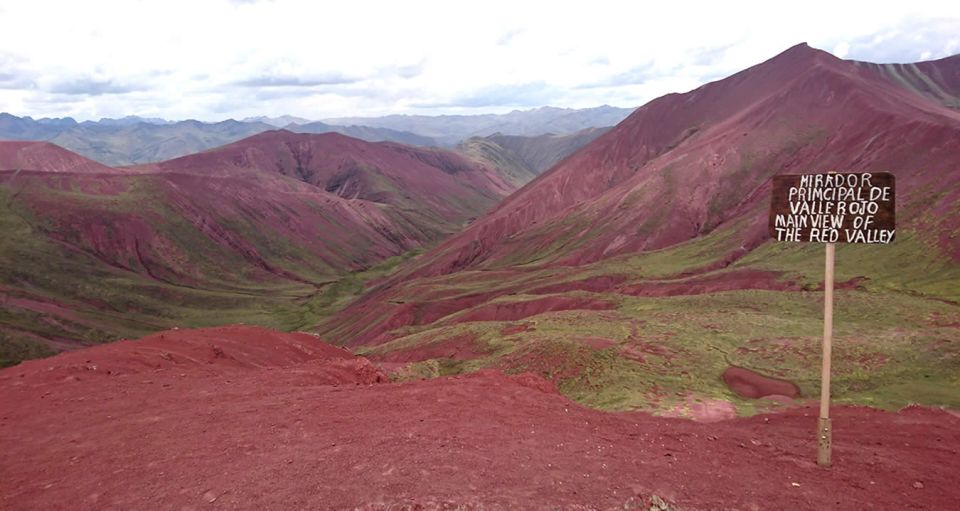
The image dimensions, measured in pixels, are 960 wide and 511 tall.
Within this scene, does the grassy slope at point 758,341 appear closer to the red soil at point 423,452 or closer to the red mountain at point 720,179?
the red soil at point 423,452

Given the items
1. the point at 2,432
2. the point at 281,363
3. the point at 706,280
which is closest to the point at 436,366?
the point at 281,363

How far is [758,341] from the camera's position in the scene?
3494 centimetres

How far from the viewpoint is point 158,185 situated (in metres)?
140

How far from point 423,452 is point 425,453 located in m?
0.08

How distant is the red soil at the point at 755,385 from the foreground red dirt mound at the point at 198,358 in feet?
56.5

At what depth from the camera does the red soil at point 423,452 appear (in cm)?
1173

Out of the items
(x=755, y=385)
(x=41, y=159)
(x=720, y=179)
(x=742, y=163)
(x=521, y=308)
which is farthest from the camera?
(x=41, y=159)

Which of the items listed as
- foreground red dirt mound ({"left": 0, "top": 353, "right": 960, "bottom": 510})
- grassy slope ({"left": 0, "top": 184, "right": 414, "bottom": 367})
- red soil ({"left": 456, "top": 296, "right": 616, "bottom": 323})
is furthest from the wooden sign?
grassy slope ({"left": 0, "top": 184, "right": 414, "bottom": 367})

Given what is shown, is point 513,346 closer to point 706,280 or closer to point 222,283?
point 706,280

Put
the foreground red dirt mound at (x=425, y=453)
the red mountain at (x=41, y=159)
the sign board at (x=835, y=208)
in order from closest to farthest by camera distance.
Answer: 1. the foreground red dirt mound at (x=425, y=453)
2. the sign board at (x=835, y=208)
3. the red mountain at (x=41, y=159)

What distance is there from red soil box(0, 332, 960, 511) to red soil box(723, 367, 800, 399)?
274 inches

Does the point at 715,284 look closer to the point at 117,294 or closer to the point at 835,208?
the point at 835,208

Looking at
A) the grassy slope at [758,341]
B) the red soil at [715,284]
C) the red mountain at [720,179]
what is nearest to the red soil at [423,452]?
the grassy slope at [758,341]

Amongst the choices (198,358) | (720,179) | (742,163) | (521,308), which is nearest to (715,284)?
(521,308)
